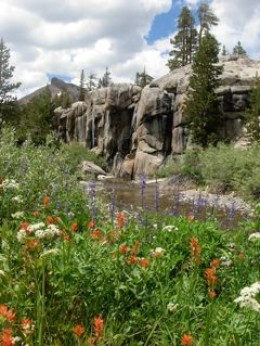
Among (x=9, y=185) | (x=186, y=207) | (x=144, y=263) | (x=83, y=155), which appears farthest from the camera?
(x=83, y=155)

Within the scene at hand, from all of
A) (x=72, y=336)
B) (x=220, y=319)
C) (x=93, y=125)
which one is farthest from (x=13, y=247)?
(x=93, y=125)

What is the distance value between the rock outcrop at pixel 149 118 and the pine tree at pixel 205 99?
4.97 feet

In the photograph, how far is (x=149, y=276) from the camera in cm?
356

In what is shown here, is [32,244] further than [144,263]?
No

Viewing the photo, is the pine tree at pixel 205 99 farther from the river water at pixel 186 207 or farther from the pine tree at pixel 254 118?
the river water at pixel 186 207

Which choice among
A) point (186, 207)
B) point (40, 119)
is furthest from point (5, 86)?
point (186, 207)

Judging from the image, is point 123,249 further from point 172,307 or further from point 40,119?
point 40,119

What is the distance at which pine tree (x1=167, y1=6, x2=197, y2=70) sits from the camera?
2677 inches

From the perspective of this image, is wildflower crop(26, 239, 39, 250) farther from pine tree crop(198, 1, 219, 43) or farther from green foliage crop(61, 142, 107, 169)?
pine tree crop(198, 1, 219, 43)

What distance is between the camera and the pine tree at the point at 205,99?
37062mm

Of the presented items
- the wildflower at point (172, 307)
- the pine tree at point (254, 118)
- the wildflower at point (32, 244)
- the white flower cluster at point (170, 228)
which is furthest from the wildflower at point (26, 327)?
the pine tree at point (254, 118)

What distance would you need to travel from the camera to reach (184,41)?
6875 centimetres

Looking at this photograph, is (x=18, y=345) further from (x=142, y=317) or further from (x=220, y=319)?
(x=220, y=319)

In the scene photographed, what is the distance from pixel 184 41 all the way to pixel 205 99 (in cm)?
3401
